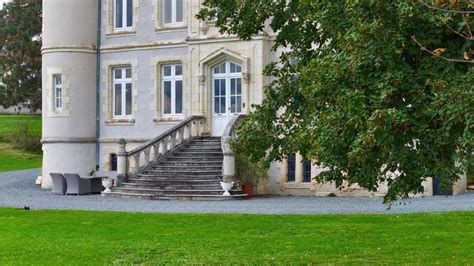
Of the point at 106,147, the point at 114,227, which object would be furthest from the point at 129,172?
the point at 114,227

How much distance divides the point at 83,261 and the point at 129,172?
14230 mm

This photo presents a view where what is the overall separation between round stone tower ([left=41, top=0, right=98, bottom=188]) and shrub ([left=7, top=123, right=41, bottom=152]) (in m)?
15.6

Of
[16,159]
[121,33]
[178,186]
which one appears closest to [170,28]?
[121,33]

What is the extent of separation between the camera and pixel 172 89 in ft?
92.3

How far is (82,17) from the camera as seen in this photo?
95.6 ft

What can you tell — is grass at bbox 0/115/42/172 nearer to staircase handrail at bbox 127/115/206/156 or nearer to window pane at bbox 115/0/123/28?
window pane at bbox 115/0/123/28

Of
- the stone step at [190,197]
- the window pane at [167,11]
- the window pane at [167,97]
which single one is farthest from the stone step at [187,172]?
the window pane at [167,11]

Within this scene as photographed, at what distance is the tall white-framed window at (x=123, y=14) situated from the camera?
96.0 ft

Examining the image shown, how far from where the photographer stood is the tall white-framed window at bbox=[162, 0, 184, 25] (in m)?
28.0

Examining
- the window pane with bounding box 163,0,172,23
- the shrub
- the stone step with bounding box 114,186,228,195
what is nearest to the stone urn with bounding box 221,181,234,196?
the stone step with bounding box 114,186,228,195

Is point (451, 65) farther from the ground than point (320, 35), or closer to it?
closer to it

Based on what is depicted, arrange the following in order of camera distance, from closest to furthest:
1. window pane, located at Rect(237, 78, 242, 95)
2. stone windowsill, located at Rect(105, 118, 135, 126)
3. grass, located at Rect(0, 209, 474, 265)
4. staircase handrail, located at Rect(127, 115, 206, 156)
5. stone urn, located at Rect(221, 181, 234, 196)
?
1. grass, located at Rect(0, 209, 474, 265)
2. stone urn, located at Rect(221, 181, 234, 196)
3. staircase handrail, located at Rect(127, 115, 206, 156)
4. window pane, located at Rect(237, 78, 242, 95)
5. stone windowsill, located at Rect(105, 118, 135, 126)

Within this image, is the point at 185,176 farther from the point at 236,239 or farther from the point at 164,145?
the point at 236,239

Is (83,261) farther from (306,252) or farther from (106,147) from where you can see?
(106,147)
